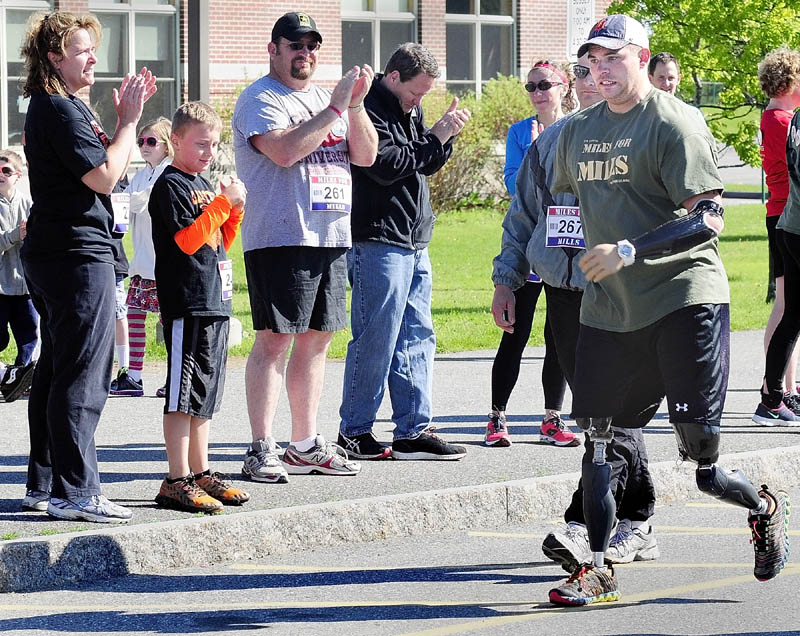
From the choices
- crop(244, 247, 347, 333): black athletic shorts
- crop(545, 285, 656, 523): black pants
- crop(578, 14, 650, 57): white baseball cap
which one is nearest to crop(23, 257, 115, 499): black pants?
crop(244, 247, 347, 333): black athletic shorts

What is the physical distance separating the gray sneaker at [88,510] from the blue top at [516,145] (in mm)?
3182

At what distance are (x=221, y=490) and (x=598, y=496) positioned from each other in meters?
1.96

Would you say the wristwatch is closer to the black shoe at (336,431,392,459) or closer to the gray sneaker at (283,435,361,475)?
the gray sneaker at (283,435,361,475)

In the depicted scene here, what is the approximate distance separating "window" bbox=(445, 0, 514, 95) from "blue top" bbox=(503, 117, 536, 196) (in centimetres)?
2399

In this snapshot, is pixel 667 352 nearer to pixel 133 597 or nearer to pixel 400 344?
pixel 133 597

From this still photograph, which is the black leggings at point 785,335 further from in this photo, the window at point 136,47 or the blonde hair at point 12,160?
the window at point 136,47

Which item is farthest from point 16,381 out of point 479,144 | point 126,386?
point 479,144

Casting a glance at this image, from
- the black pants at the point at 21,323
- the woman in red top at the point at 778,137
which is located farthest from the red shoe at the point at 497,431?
the black pants at the point at 21,323

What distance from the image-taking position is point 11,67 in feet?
89.8

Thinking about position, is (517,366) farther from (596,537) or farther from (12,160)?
(12,160)

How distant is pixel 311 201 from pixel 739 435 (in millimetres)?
3108

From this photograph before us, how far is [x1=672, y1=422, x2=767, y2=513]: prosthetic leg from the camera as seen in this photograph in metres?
5.45

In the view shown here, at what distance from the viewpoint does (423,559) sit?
6.36 metres

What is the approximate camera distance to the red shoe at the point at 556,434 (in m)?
8.38
